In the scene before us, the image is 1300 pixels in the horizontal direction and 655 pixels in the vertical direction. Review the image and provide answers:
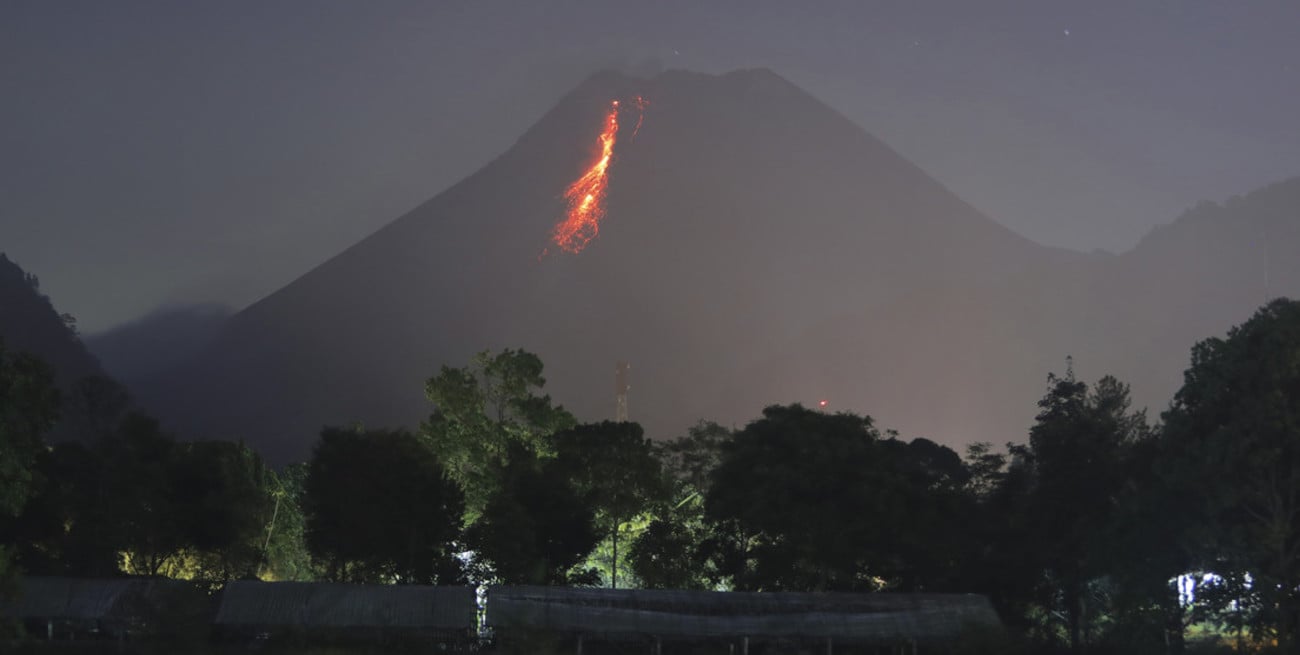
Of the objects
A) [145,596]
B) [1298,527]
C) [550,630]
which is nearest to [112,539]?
[145,596]

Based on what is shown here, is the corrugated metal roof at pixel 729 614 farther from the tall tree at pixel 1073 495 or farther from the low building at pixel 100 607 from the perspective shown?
the low building at pixel 100 607

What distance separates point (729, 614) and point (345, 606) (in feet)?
45.6

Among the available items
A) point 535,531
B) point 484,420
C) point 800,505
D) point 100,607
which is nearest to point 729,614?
point 800,505

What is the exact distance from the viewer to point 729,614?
4434 centimetres

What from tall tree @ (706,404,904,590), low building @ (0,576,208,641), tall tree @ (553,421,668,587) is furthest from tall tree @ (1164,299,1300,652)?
low building @ (0,576,208,641)

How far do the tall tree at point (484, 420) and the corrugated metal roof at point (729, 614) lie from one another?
14.4 metres

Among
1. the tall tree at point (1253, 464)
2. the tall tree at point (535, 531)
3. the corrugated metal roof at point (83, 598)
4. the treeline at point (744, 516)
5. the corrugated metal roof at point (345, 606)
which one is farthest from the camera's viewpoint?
the tall tree at point (535, 531)

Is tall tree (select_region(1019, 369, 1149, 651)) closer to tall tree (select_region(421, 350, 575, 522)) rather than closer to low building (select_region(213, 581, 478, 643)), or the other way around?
tall tree (select_region(421, 350, 575, 522))

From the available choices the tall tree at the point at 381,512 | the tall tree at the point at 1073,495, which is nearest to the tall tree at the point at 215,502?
the tall tree at the point at 381,512

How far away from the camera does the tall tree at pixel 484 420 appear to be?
58438 mm

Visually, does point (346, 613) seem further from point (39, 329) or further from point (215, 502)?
point (39, 329)

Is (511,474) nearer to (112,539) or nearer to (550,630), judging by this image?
(550,630)

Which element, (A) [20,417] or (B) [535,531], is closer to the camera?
(A) [20,417]

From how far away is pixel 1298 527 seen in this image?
136 feet
